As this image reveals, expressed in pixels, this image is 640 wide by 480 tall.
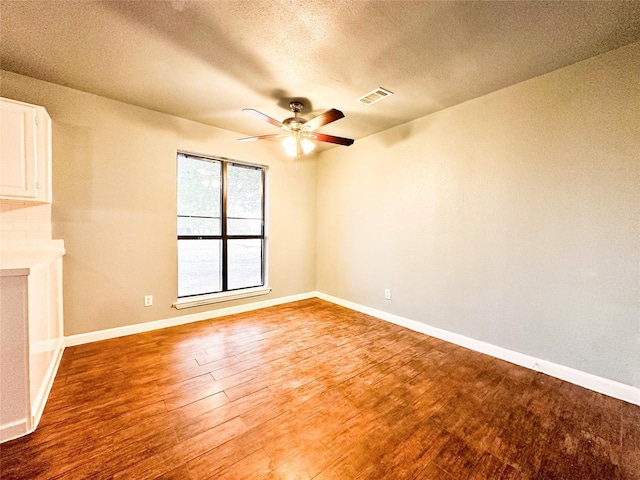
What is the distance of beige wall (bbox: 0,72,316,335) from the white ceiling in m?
0.31

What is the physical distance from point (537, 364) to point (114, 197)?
4.69m

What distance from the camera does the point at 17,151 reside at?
2232mm

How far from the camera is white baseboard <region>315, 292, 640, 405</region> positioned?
204 cm

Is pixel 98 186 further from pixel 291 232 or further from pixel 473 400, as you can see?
pixel 473 400

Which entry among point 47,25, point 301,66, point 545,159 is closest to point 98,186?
point 47,25

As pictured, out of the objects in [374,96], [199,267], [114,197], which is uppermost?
[374,96]

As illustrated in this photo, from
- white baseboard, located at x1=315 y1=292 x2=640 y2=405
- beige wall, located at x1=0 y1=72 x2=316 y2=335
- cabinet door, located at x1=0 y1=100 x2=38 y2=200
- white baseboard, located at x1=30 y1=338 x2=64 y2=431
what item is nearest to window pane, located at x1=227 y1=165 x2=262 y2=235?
beige wall, located at x1=0 y1=72 x2=316 y2=335

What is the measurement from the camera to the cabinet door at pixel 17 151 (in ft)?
7.14

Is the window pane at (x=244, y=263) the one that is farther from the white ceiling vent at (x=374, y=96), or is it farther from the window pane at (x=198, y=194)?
the white ceiling vent at (x=374, y=96)

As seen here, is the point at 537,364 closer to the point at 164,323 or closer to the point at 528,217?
the point at 528,217

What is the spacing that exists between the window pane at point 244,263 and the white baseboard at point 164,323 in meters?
0.35

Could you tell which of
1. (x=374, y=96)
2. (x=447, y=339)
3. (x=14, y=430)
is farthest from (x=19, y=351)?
(x=447, y=339)

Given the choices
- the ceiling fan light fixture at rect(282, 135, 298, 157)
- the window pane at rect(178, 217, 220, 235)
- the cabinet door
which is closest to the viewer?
the cabinet door

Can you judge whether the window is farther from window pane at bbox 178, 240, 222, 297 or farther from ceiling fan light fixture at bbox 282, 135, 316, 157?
ceiling fan light fixture at bbox 282, 135, 316, 157
